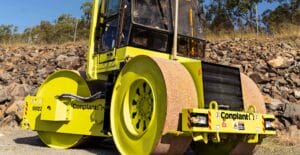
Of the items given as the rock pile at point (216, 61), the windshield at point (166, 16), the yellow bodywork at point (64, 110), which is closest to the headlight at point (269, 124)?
the windshield at point (166, 16)

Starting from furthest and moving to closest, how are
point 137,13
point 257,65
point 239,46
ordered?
point 239,46 < point 257,65 < point 137,13

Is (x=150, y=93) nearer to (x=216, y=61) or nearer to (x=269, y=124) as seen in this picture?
(x=269, y=124)

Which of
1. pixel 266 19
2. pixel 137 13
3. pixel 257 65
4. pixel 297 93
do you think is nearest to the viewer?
pixel 137 13

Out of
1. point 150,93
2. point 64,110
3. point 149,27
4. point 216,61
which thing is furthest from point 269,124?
point 216,61

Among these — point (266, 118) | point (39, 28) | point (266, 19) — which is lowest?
point (266, 118)

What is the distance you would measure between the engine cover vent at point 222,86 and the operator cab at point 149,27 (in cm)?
122

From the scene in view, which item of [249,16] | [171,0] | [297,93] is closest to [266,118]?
[171,0]

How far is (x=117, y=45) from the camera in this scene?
758 cm

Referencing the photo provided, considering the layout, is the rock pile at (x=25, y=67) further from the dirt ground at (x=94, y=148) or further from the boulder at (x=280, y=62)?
the boulder at (x=280, y=62)

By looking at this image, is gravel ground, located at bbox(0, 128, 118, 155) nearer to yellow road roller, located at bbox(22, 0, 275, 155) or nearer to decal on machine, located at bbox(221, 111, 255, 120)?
yellow road roller, located at bbox(22, 0, 275, 155)

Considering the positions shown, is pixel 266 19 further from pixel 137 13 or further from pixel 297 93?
pixel 137 13

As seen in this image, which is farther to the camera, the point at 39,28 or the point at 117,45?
the point at 39,28

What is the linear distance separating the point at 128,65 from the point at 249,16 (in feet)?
54.2

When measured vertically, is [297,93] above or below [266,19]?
below
